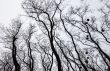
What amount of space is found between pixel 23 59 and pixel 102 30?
13.8 m

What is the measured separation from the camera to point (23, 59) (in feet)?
56.4

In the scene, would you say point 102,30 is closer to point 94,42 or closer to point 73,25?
point 94,42

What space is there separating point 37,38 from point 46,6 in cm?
655

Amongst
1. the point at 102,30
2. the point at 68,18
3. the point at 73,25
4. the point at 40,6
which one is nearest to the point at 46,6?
the point at 40,6

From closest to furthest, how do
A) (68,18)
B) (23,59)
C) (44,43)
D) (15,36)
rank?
(15,36) → (68,18) → (23,59) → (44,43)

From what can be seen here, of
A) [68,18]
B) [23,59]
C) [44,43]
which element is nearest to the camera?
[68,18]

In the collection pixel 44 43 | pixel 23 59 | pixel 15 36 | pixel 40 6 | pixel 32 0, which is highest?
pixel 32 0

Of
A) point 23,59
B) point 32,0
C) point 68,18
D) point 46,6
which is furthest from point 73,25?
point 23,59

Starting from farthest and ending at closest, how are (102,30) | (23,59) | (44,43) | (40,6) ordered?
(44,43)
(23,59)
(102,30)
(40,6)

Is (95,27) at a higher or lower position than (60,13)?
lower

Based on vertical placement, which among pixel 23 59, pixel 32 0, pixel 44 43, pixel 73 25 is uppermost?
pixel 32 0

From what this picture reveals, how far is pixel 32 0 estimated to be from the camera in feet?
41.7

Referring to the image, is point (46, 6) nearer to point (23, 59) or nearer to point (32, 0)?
point (32, 0)

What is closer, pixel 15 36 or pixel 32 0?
pixel 32 0
